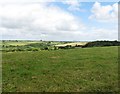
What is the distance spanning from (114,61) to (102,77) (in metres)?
9.99

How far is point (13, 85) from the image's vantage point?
92.5ft

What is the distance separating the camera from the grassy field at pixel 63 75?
27.2m

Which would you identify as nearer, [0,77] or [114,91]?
[114,91]

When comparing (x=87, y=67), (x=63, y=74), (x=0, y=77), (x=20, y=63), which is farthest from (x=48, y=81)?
(x=20, y=63)

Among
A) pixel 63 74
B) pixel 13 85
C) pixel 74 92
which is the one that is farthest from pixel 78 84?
pixel 13 85

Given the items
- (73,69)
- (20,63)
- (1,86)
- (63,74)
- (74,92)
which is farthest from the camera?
(20,63)

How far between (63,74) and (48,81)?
3.62 metres

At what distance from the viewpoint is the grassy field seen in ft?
89.3

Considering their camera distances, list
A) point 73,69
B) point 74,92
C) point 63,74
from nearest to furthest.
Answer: point 74,92 < point 63,74 < point 73,69

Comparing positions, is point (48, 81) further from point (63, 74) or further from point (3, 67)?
point (3, 67)

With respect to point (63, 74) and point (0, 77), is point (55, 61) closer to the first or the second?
point (63, 74)

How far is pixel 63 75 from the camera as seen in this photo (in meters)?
32.3

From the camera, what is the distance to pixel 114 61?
40.6 m

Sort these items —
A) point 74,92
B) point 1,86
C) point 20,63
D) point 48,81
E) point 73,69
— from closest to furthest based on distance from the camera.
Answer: point 74,92, point 1,86, point 48,81, point 73,69, point 20,63
